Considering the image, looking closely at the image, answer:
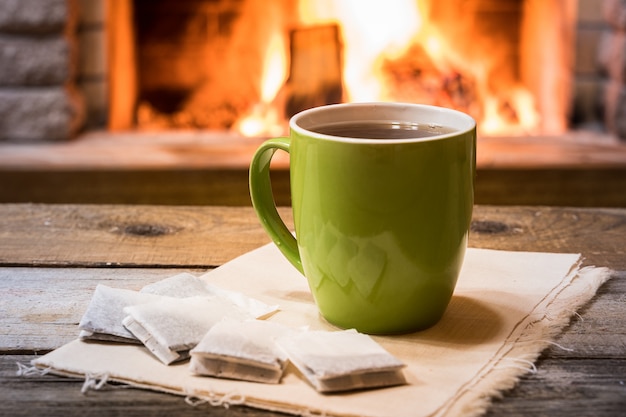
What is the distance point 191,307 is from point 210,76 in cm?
171

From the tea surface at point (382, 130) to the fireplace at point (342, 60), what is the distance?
4.85 ft

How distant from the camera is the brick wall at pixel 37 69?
1.86 meters

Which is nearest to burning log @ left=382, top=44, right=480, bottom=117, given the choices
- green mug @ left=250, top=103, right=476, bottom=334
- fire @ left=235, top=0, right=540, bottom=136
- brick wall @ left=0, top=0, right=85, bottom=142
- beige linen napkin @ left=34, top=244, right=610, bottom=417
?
fire @ left=235, top=0, right=540, bottom=136

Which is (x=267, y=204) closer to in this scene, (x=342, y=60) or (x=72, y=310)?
(x=72, y=310)

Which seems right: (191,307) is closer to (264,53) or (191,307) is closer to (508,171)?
(508,171)

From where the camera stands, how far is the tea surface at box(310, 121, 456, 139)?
65 centimetres

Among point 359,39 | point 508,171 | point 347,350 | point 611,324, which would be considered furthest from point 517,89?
point 347,350

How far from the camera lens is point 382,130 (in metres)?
0.66

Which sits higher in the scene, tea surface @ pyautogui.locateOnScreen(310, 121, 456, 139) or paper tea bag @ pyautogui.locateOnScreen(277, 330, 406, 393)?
→ tea surface @ pyautogui.locateOnScreen(310, 121, 456, 139)

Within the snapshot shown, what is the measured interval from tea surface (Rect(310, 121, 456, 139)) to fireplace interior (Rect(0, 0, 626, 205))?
103 centimetres

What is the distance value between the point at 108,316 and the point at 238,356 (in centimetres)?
11

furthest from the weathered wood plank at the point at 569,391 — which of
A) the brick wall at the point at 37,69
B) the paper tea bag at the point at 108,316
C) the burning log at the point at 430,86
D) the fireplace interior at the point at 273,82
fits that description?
the burning log at the point at 430,86

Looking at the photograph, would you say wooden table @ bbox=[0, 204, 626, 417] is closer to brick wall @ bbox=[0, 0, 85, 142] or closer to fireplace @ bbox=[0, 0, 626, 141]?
brick wall @ bbox=[0, 0, 85, 142]

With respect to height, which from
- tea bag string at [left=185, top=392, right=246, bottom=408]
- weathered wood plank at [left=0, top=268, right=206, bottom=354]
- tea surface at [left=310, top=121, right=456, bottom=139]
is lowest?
tea bag string at [left=185, top=392, right=246, bottom=408]
